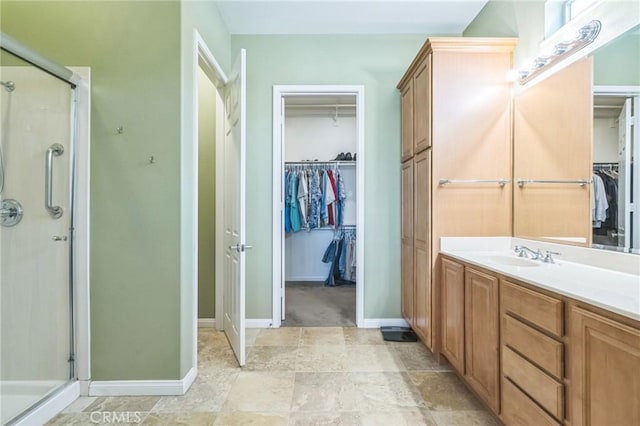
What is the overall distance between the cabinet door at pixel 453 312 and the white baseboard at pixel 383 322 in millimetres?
799

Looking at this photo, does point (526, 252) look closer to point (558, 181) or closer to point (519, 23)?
point (558, 181)

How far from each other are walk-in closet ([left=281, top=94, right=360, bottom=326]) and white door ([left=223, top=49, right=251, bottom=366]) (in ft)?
5.15

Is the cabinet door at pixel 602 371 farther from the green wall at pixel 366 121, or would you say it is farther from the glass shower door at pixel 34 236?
the glass shower door at pixel 34 236

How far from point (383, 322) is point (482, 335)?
1361mm

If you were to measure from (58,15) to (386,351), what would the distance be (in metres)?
3.20

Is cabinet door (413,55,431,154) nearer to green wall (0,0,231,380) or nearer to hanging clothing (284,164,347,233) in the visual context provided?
green wall (0,0,231,380)

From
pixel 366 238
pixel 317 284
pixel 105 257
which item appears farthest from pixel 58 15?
pixel 317 284

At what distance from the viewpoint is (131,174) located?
6.02 feet

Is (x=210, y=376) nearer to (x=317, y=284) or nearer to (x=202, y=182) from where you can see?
(x=202, y=182)

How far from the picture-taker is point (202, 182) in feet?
9.27

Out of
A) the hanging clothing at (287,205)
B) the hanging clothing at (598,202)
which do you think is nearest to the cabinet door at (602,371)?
the hanging clothing at (598,202)

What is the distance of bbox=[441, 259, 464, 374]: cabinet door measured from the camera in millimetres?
1815

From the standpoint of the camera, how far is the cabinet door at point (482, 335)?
58.4 inches

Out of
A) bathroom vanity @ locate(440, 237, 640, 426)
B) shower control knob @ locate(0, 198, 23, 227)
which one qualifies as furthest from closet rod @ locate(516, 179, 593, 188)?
shower control knob @ locate(0, 198, 23, 227)
